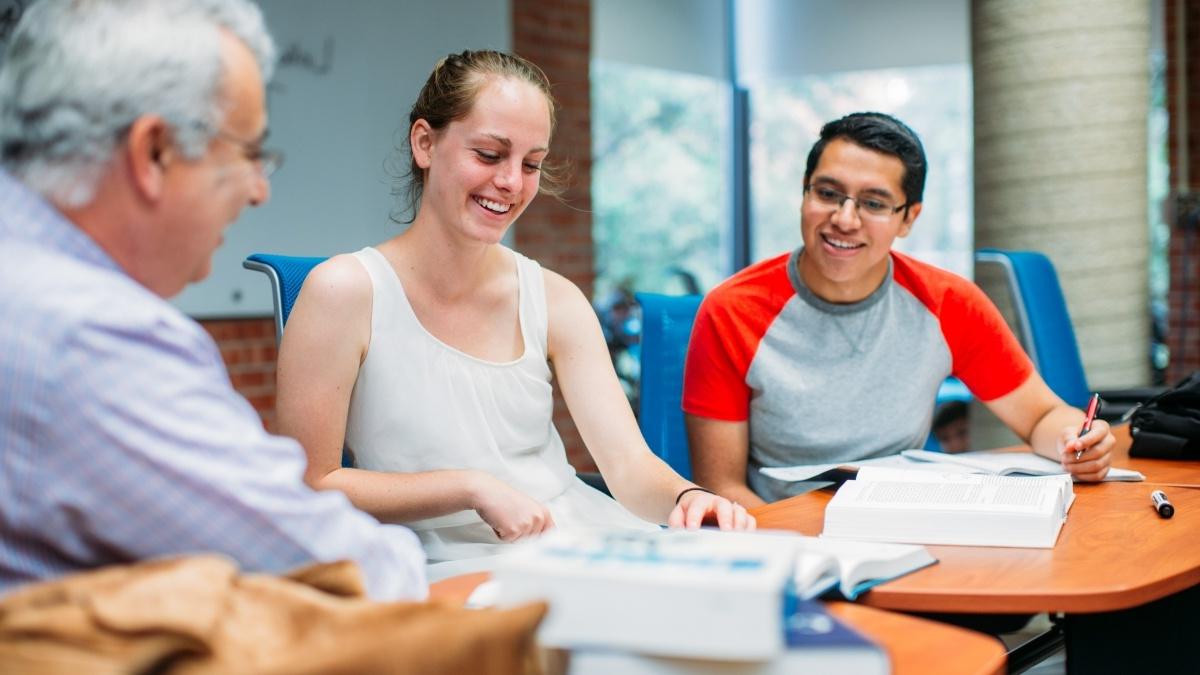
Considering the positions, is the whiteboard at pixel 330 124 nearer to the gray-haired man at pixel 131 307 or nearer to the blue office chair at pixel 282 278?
the blue office chair at pixel 282 278

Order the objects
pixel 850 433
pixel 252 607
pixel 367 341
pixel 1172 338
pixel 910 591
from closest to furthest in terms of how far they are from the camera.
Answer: pixel 252 607 < pixel 910 591 < pixel 367 341 < pixel 850 433 < pixel 1172 338

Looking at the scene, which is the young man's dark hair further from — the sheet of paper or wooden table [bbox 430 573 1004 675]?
wooden table [bbox 430 573 1004 675]

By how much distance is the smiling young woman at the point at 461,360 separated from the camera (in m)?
1.72

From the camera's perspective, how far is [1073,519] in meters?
1.66

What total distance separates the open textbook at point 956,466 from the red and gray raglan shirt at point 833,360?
0.55 feet

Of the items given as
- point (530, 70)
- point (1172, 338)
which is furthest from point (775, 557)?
point (1172, 338)

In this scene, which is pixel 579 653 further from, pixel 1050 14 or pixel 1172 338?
pixel 1172 338

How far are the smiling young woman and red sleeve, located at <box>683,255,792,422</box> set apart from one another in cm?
31

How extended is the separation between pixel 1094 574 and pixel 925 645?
40 centimetres

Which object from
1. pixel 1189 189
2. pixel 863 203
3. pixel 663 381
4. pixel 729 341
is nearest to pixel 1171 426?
pixel 863 203

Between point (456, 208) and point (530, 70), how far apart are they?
271 millimetres

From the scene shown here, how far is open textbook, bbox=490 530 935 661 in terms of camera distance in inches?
32.4

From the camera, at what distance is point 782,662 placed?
0.86 meters

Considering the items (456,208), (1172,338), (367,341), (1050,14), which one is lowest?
(1172,338)
